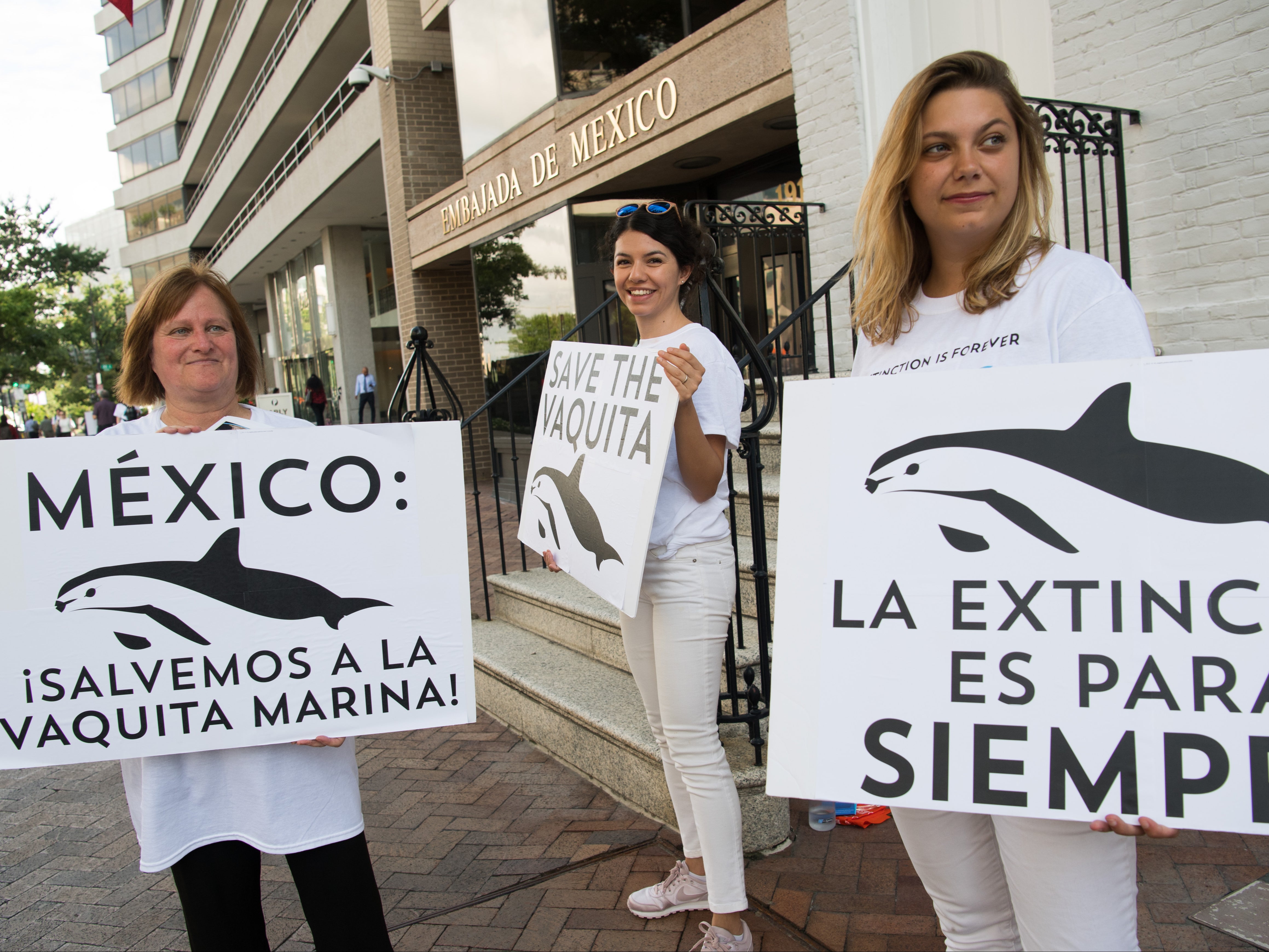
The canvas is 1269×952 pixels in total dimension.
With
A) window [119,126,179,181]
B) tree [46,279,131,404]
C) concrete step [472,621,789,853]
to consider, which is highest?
window [119,126,179,181]

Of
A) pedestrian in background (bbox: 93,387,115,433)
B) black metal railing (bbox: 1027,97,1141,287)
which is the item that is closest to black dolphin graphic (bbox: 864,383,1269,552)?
black metal railing (bbox: 1027,97,1141,287)

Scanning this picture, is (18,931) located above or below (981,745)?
below

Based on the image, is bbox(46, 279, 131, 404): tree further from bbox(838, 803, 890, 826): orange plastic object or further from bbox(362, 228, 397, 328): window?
bbox(838, 803, 890, 826): orange plastic object

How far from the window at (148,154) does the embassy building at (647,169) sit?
24.8 m

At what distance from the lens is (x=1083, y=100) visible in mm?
5094

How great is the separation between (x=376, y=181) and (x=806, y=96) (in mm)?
13110

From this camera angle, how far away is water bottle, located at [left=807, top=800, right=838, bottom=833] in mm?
3150

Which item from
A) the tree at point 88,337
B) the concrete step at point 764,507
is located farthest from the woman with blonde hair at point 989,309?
the tree at point 88,337

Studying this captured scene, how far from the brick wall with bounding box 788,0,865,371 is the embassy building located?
2 cm

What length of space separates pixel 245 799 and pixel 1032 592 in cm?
157

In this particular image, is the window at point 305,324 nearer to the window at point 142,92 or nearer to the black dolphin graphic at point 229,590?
the black dolphin graphic at point 229,590

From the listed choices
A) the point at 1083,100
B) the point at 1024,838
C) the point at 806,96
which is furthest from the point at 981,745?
the point at 806,96

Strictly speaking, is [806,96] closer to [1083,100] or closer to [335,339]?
[1083,100]

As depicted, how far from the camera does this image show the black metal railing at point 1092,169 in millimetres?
4609
